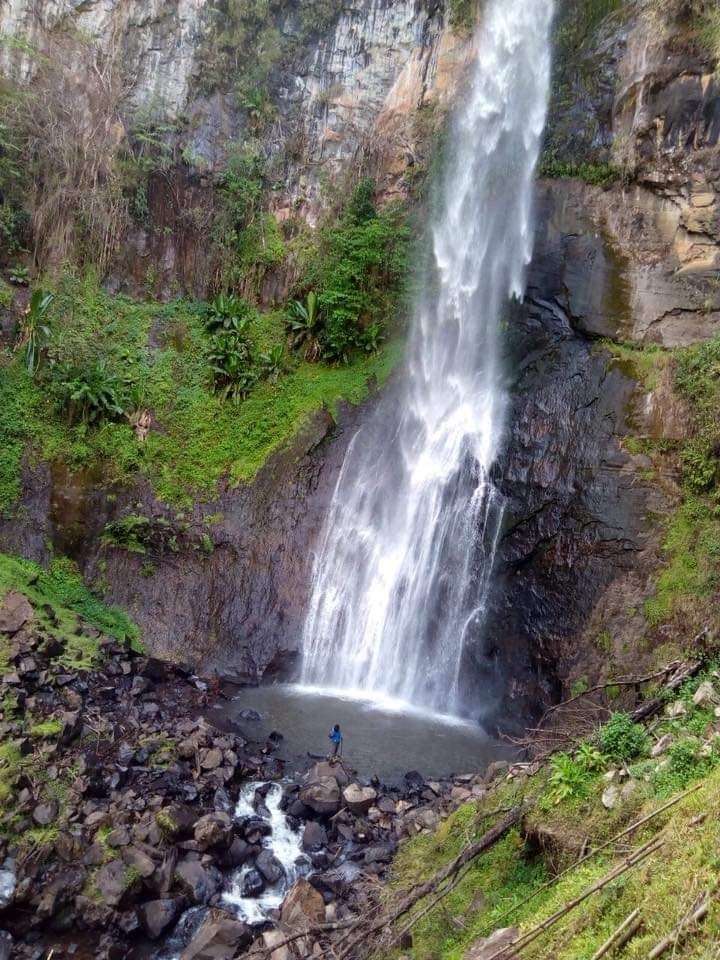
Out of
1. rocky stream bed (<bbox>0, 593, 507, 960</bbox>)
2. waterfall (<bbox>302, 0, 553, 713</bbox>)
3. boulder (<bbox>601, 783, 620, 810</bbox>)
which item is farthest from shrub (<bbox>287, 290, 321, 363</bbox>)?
boulder (<bbox>601, 783, 620, 810</bbox>)

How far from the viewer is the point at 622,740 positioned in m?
5.37

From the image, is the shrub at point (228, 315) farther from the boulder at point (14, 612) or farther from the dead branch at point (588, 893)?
the dead branch at point (588, 893)

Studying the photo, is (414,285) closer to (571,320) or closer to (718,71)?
(571,320)

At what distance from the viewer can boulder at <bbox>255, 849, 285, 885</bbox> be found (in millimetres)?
7363

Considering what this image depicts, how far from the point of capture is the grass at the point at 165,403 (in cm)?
1496

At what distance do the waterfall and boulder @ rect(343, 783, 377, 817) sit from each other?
400 cm

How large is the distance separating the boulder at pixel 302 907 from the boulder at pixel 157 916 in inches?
43.3

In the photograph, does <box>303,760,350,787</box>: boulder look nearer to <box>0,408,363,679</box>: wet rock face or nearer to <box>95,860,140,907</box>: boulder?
<box>95,860,140,907</box>: boulder

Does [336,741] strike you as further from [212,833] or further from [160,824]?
[160,824]

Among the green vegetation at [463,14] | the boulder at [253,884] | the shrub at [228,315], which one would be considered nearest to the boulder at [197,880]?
the boulder at [253,884]

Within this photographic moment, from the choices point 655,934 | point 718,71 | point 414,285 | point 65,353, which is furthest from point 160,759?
point 718,71

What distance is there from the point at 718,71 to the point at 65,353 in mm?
15347

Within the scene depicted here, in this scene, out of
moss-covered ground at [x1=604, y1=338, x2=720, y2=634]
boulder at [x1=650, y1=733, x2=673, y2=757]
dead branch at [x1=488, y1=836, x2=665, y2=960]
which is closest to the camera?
dead branch at [x1=488, y1=836, x2=665, y2=960]

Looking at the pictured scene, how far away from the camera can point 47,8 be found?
18594 mm
